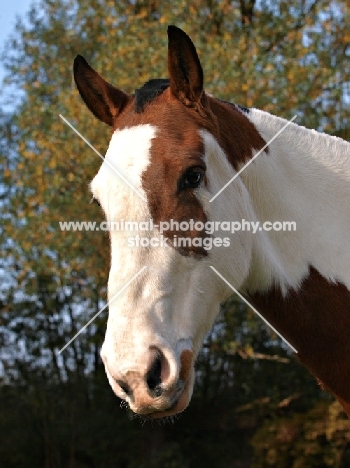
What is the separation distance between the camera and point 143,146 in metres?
2.71

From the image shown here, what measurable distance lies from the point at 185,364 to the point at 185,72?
1.33m

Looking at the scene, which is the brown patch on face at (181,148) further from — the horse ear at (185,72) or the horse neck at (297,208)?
the horse neck at (297,208)

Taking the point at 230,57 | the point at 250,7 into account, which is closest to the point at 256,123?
the point at 230,57

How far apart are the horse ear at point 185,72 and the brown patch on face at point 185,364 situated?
112 centimetres

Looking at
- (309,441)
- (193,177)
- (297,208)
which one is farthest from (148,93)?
(309,441)

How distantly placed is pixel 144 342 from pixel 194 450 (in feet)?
42.7

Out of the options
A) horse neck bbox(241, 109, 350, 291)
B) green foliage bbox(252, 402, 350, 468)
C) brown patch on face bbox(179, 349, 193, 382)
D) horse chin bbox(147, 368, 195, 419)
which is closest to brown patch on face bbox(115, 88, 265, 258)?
horse neck bbox(241, 109, 350, 291)

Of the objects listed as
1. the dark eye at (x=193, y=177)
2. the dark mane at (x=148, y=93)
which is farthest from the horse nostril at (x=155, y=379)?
the dark mane at (x=148, y=93)

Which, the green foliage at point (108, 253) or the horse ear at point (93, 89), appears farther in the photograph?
the green foliage at point (108, 253)

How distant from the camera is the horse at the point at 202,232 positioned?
2.41 metres

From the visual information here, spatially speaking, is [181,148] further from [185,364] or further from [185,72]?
[185,364]

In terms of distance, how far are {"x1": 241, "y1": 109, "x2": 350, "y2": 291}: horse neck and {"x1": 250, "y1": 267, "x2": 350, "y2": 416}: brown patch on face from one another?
0.19 feet

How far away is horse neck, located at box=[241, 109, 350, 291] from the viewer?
2951 mm

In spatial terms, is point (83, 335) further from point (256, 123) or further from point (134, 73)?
point (256, 123)
